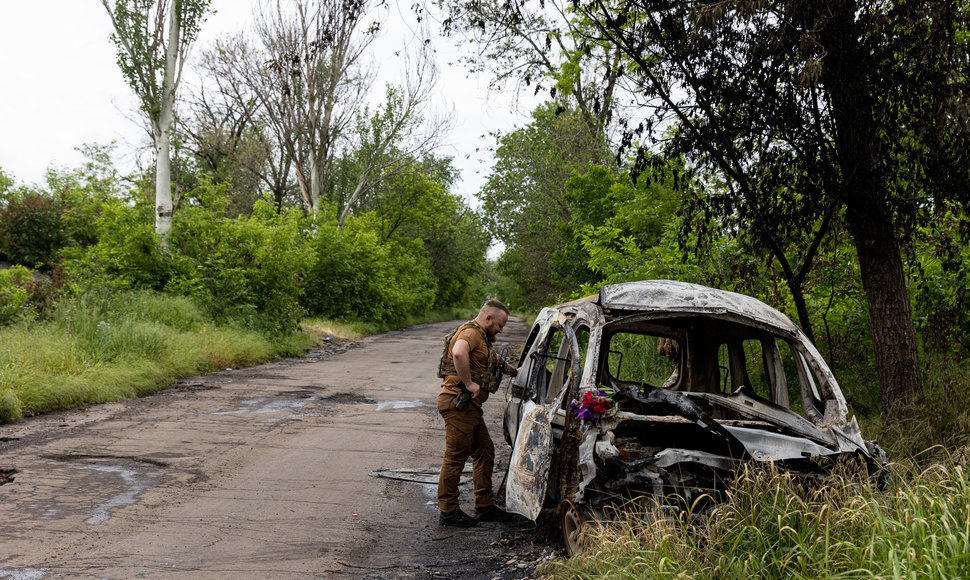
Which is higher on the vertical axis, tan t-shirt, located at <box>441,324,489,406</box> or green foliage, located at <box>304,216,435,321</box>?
green foliage, located at <box>304,216,435,321</box>

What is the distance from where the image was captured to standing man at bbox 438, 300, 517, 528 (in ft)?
19.7

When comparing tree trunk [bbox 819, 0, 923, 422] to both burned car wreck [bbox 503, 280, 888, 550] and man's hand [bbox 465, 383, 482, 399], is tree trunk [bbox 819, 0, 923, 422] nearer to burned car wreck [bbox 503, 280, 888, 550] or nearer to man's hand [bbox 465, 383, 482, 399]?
burned car wreck [bbox 503, 280, 888, 550]

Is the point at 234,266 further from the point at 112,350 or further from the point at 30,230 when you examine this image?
the point at 30,230

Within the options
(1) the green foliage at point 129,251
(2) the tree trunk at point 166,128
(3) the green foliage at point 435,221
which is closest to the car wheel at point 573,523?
(1) the green foliage at point 129,251

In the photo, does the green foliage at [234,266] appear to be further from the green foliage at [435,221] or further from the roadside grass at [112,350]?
the green foliage at [435,221]

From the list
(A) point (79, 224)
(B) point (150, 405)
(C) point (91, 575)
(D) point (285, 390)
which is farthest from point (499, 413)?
(A) point (79, 224)

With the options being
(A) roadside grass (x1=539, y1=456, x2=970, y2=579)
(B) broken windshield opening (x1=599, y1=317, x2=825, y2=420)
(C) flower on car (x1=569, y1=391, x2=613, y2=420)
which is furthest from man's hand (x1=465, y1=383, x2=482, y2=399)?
(A) roadside grass (x1=539, y1=456, x2=970, y2=579)

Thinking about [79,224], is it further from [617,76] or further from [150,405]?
[617,76]

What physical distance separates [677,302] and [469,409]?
80.9 inches

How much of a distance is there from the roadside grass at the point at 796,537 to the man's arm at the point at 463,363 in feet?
6.10

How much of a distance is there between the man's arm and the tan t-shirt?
11 cm

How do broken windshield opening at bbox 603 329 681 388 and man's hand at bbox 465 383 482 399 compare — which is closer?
man's hand at bbox 465 383 482 399

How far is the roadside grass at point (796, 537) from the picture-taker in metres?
3.07

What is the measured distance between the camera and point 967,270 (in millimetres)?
7895
